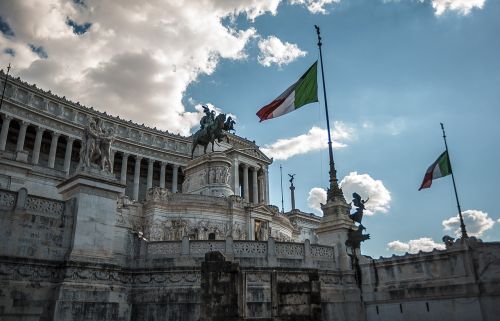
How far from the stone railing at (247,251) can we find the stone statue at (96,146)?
4.81 m

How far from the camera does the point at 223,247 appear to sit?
846 inches

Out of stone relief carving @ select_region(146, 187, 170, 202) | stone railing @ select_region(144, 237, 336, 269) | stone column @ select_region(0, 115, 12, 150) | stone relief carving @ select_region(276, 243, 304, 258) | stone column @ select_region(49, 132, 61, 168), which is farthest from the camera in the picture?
stone column @ select_region(49, 132, 61, 168)

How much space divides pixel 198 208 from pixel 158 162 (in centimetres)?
5306

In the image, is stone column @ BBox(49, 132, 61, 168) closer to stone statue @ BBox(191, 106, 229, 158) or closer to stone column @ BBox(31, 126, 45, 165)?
stone column @ BBox(31, 126, 45, 165)

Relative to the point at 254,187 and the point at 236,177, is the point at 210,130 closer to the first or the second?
the point at 236,177

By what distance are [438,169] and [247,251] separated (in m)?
17.5

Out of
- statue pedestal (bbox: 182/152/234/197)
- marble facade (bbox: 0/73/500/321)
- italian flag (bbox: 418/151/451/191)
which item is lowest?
marble facade (bbox: 0/73/500/321)

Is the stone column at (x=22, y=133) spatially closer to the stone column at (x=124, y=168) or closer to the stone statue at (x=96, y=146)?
the stone column at (x=124, y=168)

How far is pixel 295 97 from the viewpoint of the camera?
26.6 m

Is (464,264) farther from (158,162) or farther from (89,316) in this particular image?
(158,162)

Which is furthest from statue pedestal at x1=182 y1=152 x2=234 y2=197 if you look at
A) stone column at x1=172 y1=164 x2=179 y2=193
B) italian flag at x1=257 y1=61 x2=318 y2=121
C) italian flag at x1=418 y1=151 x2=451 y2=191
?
stone column at x1=172 y1=164 x2=179 y2=193

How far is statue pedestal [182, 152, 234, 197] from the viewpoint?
49219 mm

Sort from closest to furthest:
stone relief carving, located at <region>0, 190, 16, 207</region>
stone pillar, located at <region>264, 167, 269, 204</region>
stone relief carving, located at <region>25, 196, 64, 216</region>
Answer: stone relief carving, located at <region>0, 190, 16, 207</region> < stone relief carving, located at <region>25, 196, 64, 216</region> < stone pillar, located at <region>264, 167, 269, 204</region>

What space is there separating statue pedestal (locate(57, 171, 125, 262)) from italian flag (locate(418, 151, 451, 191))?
2204 centimetres
